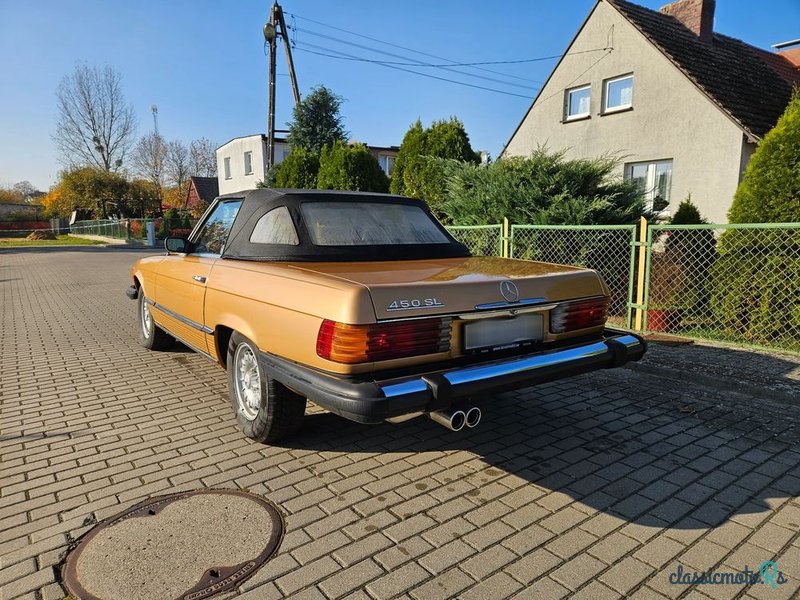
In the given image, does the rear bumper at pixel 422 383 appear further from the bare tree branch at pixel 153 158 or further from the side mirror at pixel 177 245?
the bare tree branch at pixel 153 158

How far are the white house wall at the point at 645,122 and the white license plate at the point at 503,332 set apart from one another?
9.23 metres

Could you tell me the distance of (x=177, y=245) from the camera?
4.62 meters

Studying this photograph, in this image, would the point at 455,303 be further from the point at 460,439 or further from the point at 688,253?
the point at 688,253

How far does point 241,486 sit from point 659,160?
1419cm

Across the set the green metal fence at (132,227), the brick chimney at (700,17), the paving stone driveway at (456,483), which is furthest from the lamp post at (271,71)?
the paving stone driveway at (456,483)

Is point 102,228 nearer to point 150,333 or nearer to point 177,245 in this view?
point 150,333

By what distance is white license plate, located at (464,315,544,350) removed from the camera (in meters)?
2.88

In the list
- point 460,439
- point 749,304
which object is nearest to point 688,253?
point 749,304

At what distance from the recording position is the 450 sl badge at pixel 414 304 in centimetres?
261

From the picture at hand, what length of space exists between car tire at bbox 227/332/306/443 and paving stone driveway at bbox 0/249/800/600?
15 centimetres

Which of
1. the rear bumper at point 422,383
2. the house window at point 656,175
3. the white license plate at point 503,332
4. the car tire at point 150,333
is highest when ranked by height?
the house window at point 656,175

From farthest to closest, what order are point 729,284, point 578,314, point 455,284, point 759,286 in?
point 729,284 < point 759,286 < point 578,314 < point 455,284

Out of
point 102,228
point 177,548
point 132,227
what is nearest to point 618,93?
point 177,548

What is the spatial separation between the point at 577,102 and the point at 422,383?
1619cm
